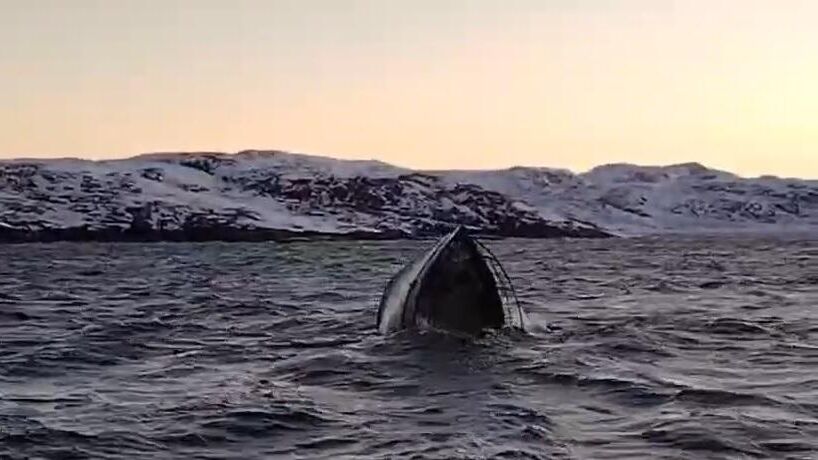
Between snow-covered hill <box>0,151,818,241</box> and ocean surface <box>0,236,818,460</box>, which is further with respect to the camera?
snow-covered hill <box>0,151,818,241</box>

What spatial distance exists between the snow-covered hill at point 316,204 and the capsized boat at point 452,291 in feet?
292

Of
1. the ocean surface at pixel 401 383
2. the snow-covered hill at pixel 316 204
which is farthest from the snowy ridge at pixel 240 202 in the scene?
the ocean surface at pixel 401 383

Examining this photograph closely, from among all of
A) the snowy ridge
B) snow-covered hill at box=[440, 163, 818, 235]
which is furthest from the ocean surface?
snow-covered hill at box=[440, 163, 818, 235]

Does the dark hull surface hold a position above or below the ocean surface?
above

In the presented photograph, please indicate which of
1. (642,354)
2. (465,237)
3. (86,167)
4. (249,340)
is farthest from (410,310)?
(86,167)

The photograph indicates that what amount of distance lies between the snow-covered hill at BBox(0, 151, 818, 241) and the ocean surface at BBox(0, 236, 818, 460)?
85.6 m

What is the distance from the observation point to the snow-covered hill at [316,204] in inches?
4520

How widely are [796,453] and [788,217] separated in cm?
19043

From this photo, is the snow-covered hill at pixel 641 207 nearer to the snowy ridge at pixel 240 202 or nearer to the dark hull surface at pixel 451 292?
the snowy ridge at pixel 240 202

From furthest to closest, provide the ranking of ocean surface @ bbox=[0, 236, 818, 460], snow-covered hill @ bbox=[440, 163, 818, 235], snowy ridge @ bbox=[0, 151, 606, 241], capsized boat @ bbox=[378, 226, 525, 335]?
snow-covered hill @ bbox=[440, 163, 818, 235]
snowy ridge @ bbox=[0, 151, 606, 241]
capsized boat @ bbox=[378, 226, 525, 335]
ocean surface @ bbox=[0, 236, 818, 460]

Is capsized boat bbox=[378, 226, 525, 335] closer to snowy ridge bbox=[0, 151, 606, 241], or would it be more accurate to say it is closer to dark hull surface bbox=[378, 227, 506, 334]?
dark hull surface bbox=[378, 227, 506, 334]

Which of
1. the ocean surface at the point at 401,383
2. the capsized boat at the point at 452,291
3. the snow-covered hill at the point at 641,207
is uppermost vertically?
the snow-covered hill at the point at 641,207

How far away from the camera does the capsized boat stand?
57.3 ft

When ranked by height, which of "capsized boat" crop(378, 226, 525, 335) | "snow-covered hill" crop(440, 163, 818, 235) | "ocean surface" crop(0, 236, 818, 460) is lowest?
"ocean surface" crop(0, 236, 818, 460)
